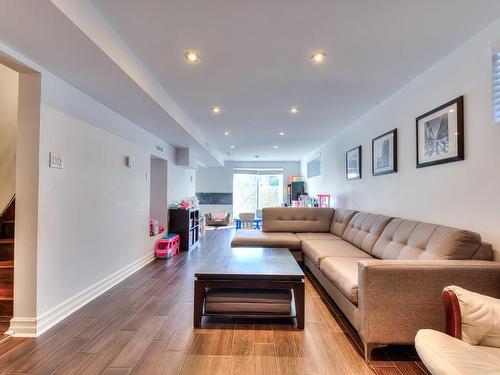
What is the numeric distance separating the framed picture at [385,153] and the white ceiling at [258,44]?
51cm

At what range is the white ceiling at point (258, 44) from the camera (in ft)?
5.51

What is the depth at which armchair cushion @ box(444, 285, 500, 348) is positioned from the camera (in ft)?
4.26

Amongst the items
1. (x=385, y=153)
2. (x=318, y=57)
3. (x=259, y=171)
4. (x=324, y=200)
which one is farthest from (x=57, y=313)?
(x=259, y=171)

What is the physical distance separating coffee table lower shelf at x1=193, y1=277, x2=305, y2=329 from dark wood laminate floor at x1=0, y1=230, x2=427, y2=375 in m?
0.09

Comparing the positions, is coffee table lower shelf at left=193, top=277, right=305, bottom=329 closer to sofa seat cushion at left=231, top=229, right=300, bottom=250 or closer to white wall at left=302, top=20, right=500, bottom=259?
white wall at left=302, top=20, right=500, bottom=259

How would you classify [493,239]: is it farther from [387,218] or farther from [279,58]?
[279,58]

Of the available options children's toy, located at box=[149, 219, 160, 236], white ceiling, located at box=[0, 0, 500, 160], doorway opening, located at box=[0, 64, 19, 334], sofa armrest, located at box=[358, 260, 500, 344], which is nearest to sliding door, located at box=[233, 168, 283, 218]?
children's toy, located at box=[149, 219, 160, 236]

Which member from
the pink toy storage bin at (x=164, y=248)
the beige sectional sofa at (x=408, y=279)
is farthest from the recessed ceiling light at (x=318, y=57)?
the pink toy storage bin at (x=164, y=248)

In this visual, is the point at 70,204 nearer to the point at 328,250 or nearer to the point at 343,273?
the point at 343,273

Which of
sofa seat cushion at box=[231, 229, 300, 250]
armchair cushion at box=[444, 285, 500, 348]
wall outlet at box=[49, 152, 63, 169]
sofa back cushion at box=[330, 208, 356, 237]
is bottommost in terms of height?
sofa seat cushion at box=[231, 229, 300, 250]

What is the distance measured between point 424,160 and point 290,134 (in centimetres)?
305

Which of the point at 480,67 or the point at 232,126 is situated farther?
the point at 232,126

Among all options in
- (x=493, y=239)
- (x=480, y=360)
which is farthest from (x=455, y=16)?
(x=480, y=360)

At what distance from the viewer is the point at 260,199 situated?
9812 millimetres
